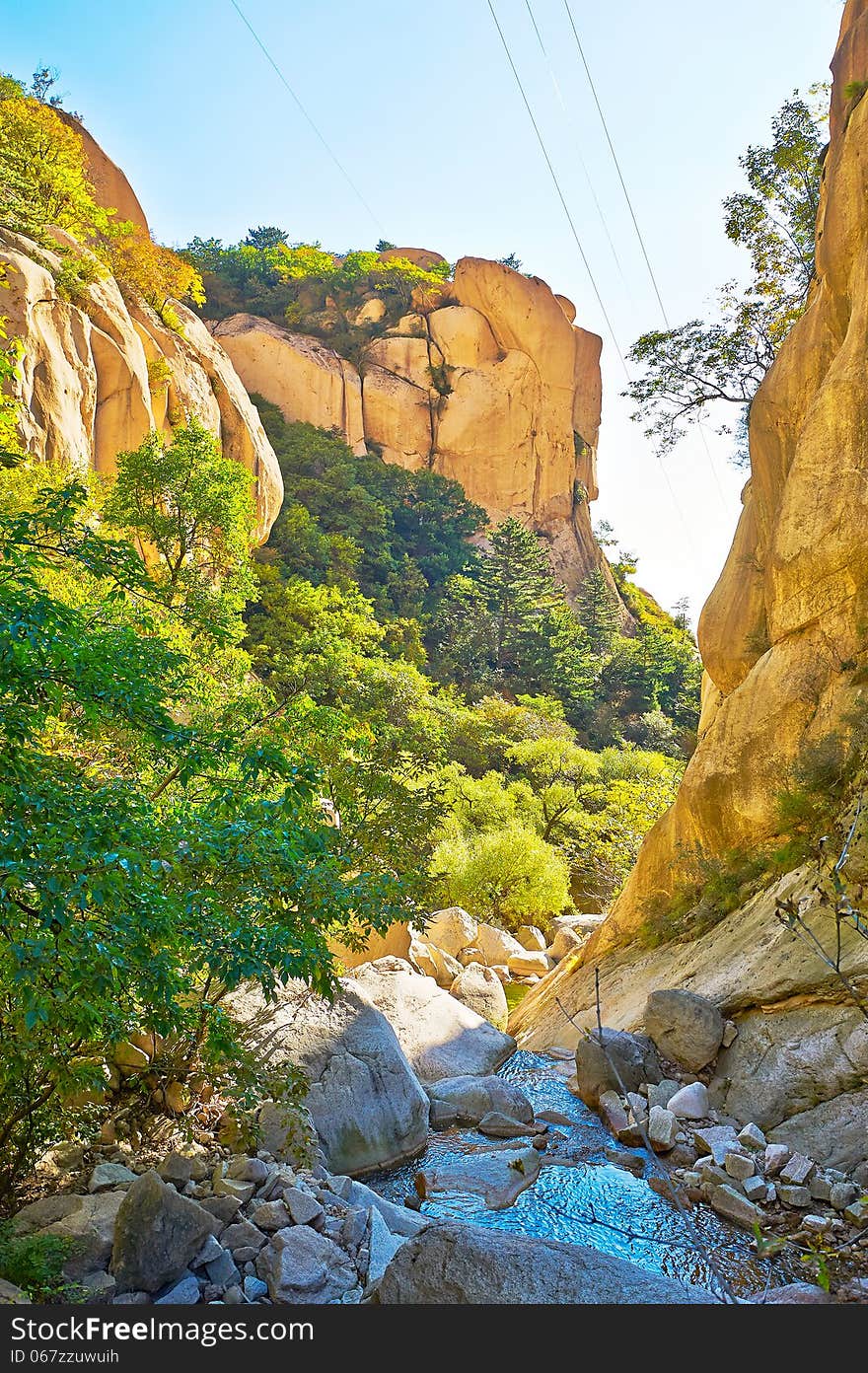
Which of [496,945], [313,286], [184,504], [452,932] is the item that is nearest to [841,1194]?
[496,945]

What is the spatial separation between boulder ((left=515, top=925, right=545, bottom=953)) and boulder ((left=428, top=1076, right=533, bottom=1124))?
39.2 feet

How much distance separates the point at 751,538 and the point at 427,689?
19.7m

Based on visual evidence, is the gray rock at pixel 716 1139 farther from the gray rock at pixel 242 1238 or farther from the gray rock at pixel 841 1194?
the gray rock at pixel 242 1238

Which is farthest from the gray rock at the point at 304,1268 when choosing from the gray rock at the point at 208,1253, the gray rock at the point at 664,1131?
the gray rock at the point at 664,1131

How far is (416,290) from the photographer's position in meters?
53.4

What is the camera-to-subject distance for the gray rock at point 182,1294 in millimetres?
4824

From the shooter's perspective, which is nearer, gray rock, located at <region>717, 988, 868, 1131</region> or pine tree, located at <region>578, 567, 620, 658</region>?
gray rock, located at <region>717, 988, 868, 1131</region>

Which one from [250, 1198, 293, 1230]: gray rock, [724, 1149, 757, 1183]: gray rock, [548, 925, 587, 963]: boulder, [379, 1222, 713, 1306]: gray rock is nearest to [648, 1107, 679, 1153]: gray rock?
[724, 1149, 757, 1183]: gray rock

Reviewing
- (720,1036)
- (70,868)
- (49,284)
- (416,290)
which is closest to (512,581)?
(416,290)

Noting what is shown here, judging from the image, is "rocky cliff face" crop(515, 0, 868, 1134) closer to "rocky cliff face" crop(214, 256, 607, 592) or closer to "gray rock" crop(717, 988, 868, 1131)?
"gray rock" crop(717, 988, 868, 1131)

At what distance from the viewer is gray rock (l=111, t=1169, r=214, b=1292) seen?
4.92 meters

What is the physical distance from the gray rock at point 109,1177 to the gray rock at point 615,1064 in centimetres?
487

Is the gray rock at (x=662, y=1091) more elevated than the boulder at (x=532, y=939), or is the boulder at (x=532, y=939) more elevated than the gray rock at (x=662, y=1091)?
the gray rock at (x=662, y=1091)

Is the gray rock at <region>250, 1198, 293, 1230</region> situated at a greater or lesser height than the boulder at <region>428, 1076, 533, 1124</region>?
greater
